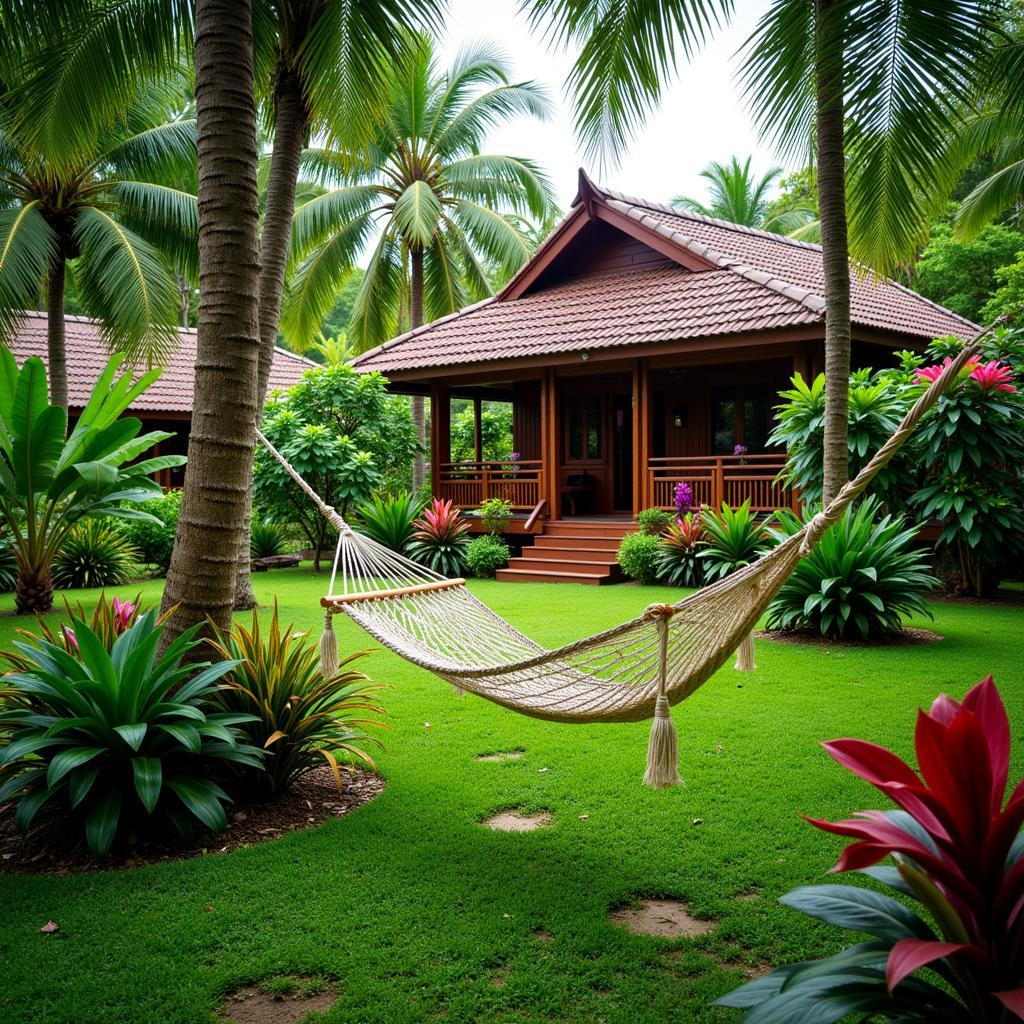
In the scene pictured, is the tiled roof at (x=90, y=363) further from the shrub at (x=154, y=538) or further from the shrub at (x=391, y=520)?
the shrub at (x=391, y=520)

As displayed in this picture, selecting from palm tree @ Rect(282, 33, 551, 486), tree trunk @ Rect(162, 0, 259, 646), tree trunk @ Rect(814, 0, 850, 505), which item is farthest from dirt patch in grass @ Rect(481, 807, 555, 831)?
palm tree @ Rect(282, 33, 551, 486)

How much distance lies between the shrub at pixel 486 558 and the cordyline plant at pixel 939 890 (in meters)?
10.2

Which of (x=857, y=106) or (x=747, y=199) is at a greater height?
(x=747, y=199)

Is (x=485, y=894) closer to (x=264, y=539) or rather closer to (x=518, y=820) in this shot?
(x=518, y=820)

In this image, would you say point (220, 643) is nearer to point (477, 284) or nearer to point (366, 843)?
point (366, 843)

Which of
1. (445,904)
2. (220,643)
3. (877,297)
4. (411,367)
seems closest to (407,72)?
(220,643)

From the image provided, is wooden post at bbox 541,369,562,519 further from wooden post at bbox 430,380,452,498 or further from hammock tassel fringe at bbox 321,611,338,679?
hammock tassel fringe at bbox 321,611,338,679

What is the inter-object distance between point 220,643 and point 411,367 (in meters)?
10.7

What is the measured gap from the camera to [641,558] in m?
10.4

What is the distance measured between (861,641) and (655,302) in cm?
686

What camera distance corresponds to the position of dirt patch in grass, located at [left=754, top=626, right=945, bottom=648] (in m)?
6.69

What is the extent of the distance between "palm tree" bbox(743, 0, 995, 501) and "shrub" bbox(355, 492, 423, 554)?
7161mm

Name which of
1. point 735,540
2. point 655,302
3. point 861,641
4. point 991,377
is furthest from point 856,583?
point 655,302

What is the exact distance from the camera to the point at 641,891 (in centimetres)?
288
